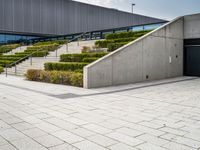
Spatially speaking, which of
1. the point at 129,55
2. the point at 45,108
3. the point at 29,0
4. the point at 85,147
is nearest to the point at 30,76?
the point at 129,55

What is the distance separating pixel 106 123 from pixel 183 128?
181cm

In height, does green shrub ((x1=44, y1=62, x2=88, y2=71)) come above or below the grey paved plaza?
above

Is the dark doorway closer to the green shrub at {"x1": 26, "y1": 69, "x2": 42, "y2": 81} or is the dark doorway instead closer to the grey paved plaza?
the grey paved plaza

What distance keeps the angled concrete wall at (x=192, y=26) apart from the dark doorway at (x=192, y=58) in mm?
399

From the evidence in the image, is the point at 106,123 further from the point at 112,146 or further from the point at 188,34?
the point at 188,34

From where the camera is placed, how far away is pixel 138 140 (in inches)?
185

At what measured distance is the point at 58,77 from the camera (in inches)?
526

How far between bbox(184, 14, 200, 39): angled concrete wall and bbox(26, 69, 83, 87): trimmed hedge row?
10.3 meters

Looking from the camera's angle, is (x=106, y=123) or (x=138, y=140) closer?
(x=138, y=140)

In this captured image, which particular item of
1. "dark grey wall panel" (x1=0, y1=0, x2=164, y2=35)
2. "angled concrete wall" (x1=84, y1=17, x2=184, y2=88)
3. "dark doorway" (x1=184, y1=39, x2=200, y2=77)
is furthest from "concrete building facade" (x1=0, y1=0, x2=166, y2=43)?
"angled concrete wall" (x1=84, y1=17, x2=184, y2=88)

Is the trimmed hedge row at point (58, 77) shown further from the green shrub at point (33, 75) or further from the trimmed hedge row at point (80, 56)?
the trimmed hedge row at point (80, 56)

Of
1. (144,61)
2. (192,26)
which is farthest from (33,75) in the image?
(192,26)

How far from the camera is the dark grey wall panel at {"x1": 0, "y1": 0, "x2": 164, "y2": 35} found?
3481 cm

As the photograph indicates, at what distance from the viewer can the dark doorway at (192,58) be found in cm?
1784
